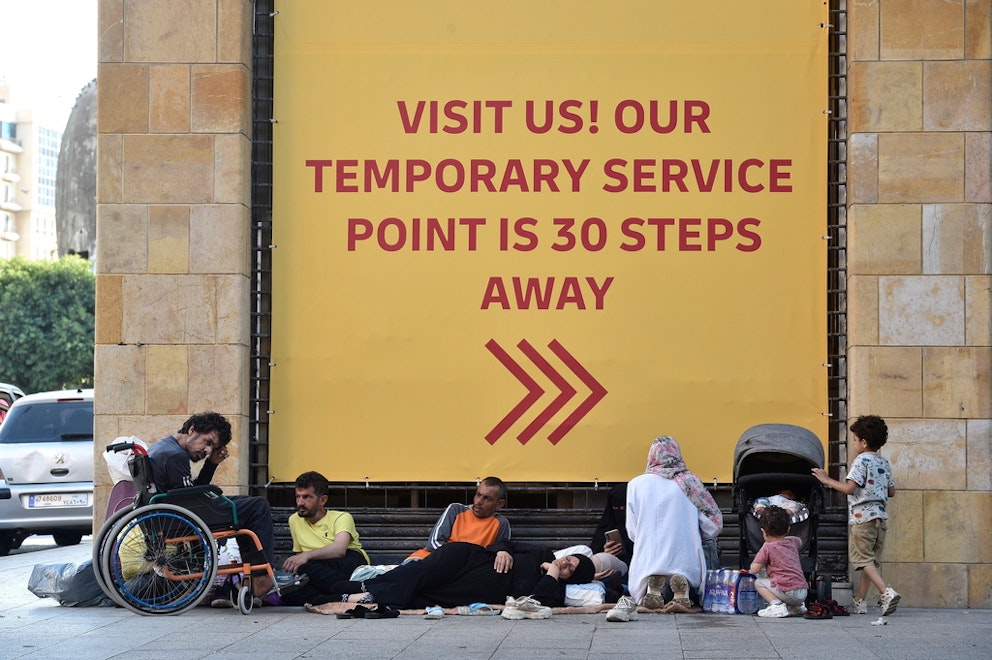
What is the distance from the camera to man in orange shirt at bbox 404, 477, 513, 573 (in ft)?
33.6

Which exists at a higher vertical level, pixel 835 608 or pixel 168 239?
pixel 168 239

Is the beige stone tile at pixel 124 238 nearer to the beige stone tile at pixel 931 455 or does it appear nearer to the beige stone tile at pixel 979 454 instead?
the beige stone tile at pixel 931 455

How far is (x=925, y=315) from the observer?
10.4m

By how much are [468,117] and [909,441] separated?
3.99 meters

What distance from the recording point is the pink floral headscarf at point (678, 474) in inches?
398

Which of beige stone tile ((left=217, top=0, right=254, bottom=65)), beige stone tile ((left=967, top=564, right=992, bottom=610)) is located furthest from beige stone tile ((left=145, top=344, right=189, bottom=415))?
beige stone tile ((left=967, top=564, right=992, bottom=610))

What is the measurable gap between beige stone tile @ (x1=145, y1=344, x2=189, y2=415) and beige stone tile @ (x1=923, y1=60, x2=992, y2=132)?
567cm

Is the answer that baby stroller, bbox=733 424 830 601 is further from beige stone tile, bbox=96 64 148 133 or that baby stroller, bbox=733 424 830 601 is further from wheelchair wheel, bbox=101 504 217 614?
beige stone tile, bbox=96 64 148 133

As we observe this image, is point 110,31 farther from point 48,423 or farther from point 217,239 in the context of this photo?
point 48,423

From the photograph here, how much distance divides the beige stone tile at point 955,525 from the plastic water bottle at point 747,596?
148 centimetres

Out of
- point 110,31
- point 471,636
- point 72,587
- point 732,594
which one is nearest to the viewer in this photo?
point 471,636

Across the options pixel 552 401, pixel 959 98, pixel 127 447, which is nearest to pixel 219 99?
pixel 127 447

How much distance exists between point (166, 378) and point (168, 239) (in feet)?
3.37

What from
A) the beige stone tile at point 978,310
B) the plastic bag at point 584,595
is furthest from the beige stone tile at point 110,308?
the beige stone tile at point 978,310
